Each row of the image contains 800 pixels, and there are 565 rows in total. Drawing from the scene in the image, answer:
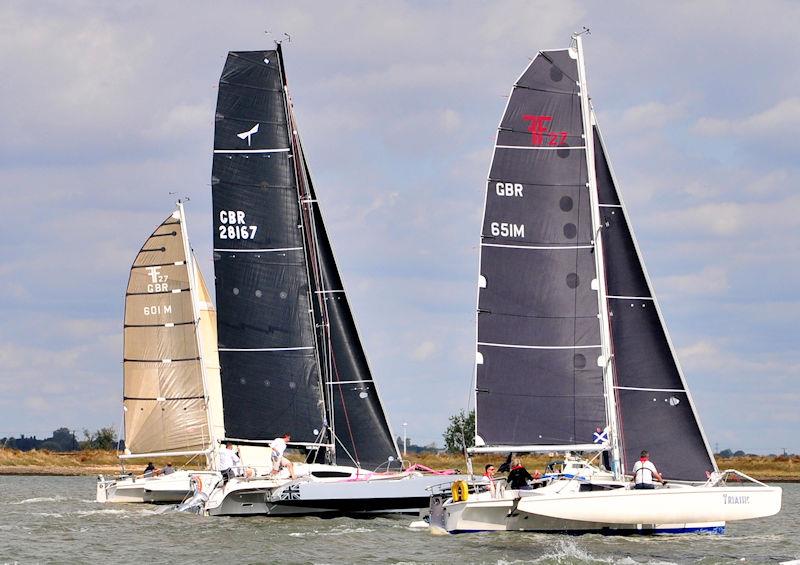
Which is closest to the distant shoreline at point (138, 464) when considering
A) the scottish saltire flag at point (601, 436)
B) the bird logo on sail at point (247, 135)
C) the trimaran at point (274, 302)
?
the trimaran at point (274, 302)

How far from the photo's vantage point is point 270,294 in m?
44.3

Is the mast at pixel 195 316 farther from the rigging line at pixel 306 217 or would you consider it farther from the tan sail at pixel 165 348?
the rigging line at pixel 306 217

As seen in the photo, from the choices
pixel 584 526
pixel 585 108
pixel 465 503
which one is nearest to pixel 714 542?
pixel 584 526

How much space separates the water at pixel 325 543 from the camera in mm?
30469

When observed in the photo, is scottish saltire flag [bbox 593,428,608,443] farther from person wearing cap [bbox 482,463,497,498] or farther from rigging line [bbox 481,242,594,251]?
rigging line [bbox 481,242,594,251]

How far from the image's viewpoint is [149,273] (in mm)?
53188

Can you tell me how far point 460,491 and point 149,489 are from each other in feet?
59.5

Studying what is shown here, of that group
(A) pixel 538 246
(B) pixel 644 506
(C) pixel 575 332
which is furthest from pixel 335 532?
(A) pixel 538 246

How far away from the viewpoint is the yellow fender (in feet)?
111

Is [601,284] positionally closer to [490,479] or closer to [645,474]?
[645,474]

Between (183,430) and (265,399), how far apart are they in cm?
1006

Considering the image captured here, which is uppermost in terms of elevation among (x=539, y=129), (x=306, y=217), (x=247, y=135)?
(x=247, y=135)

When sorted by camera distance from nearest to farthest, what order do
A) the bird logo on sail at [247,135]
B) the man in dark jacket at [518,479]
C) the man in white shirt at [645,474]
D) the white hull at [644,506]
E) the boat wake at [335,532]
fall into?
the white hull at [644,506] → the man in white shirt at [645,474] → the man in dark jacket at [518,479] → the boat wake at [335,532] → the bird logo on sail at [247,135]

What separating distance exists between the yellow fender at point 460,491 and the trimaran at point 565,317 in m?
1.01
